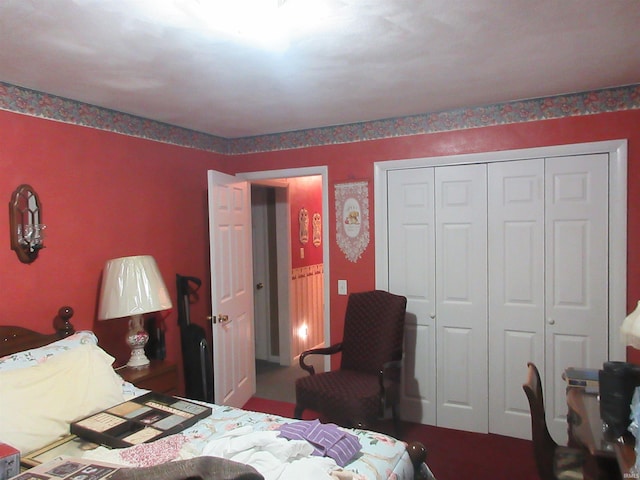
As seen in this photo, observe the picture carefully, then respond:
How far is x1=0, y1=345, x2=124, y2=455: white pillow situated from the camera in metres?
1.86

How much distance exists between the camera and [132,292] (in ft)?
9.12

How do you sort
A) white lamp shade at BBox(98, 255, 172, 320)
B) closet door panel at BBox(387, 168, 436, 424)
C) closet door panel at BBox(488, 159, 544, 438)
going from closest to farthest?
white lamp shade at BBox(98, 255, 172, 320) → closet door panel at BBox(488, 159, 544, 438) → closet door panel at BBox(387, 168, 436, 424)

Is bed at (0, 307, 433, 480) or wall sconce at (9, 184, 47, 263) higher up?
wall sconce at (9, 184, 47, 263)

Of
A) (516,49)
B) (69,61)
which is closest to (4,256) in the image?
(69,61)

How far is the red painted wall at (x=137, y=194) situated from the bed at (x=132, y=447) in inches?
15.0

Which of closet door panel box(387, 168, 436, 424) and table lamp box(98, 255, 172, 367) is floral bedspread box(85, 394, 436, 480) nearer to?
table lamp box(98, 255, 172, 367)

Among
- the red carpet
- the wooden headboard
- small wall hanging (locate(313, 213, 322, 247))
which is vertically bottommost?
the red carpet

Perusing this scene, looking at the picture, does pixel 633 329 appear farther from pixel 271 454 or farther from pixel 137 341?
pixel 137 341

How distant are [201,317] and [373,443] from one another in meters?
2.33

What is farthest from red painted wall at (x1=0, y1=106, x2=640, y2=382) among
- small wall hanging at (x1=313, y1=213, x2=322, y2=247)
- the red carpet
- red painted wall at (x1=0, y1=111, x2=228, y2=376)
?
small wall hanging at (x1=313, y1=213, x2=322, y2=247)

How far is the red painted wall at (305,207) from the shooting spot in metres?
5.12

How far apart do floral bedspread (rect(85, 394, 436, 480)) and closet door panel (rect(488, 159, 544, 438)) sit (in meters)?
1.64

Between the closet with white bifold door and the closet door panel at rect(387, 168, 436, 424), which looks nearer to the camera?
the closet with white bifold door

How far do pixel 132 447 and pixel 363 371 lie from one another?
6.12 feet
